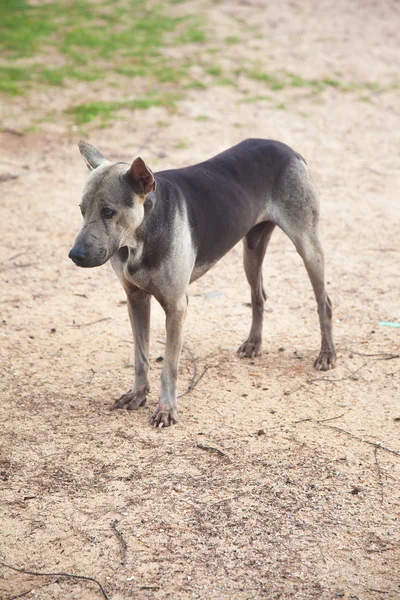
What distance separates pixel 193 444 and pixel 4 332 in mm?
2350

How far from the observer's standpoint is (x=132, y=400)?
5.39m

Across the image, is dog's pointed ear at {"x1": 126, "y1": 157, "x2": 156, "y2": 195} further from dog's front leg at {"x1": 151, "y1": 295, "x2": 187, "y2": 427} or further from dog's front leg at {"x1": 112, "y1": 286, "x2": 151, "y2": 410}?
dog's front leg at {"x1": 112, "y1": 286, "x2": 151, "y2": 410}

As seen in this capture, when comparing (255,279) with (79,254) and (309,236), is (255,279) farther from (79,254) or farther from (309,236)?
(79,254)

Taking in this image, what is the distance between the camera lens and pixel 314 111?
12.3 meters

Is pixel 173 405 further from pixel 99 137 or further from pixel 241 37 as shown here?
pixel 241 37

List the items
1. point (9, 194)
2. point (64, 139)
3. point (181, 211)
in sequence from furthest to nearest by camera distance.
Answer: point (64, 139) < point (9, 194) < point (181, 211)

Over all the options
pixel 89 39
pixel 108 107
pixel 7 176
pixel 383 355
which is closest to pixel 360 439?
pixel 383 355

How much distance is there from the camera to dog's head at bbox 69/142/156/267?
4348 mm

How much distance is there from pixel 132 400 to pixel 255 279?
156 centimetres

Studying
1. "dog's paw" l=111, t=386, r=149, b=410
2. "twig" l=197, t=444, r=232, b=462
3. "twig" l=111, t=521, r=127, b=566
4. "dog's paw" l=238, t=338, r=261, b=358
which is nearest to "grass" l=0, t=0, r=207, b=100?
"dog's paw" l=238, t=338, r=261, b=358

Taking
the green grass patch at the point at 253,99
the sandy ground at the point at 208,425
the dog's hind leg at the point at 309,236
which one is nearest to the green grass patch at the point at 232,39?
the green grass patch at the point at 253,99

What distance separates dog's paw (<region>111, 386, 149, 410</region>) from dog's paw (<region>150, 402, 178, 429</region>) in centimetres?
Result: 26

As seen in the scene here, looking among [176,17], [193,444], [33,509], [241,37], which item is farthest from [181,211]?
[176,17]

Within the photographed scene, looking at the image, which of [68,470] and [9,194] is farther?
[9,194]
